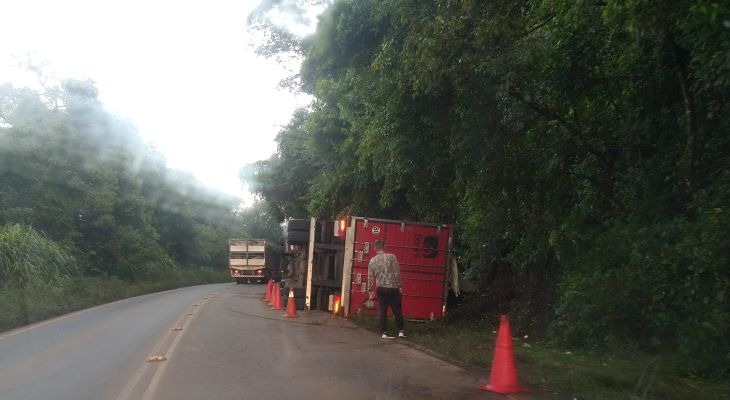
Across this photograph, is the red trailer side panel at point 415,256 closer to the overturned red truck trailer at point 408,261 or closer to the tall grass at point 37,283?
the overturned red truck trailer at point 408,261

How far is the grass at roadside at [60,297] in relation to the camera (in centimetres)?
1634

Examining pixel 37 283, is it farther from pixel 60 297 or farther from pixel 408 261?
pixel 408 261

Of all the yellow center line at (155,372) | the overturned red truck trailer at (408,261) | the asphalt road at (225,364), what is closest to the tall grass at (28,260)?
the asphalt road at (225,364)

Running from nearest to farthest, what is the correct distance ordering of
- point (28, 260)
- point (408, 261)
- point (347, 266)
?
point (408, 261)
point (347, 266)
point (28, 260)

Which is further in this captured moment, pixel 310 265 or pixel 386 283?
pixel 310 265

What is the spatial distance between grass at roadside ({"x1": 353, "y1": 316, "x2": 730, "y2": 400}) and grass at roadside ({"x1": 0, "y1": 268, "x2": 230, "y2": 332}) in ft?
35.8

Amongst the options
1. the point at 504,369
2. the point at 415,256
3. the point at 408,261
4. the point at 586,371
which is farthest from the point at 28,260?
the point at 586,371

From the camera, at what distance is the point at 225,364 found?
8844 mm

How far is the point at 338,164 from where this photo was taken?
20562 millimetres

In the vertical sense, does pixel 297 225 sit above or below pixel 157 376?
above

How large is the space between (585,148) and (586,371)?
3.89 metres

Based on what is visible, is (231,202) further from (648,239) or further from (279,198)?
(648,239)

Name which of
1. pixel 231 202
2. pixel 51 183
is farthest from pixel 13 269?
pixel 231 202

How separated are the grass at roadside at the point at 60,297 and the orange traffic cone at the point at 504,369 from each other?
12361mm
